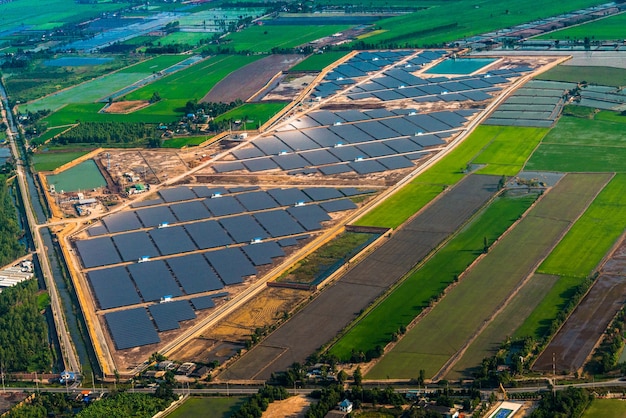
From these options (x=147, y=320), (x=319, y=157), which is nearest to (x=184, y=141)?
(x=319, y=157)

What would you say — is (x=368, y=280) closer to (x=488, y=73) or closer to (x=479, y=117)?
(x=479, y=117)

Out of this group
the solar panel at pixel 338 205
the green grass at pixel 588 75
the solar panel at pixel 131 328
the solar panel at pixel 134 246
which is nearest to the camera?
the solar panel at pixel 131 328

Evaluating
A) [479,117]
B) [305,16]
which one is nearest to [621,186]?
[479,117]

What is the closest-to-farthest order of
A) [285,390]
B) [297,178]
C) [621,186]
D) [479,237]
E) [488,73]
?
[285,390], [479,237], [621,186], [297,178], [488,73]

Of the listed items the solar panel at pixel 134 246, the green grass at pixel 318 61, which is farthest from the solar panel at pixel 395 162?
the green grass at pixel 318 61

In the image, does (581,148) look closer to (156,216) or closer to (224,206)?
(224,206)

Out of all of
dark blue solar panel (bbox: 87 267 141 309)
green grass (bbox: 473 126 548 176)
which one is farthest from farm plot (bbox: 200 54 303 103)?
dark blue solar panel (bbox: 87 267 141 309)

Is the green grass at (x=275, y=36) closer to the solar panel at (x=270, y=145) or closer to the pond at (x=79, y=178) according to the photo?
the solar panel at (x=270, y=145)
